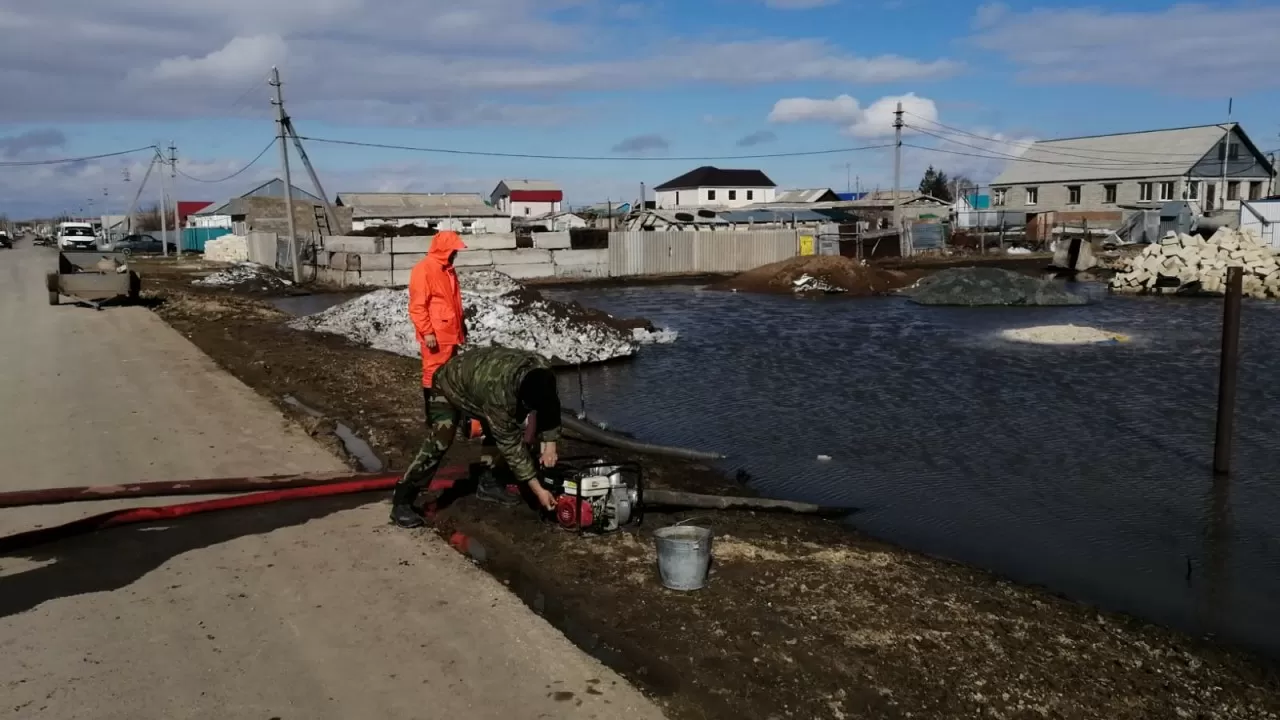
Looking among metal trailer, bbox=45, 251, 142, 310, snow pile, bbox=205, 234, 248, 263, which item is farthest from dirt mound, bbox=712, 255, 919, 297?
snow pile, bbox=205, 234, 248, 263

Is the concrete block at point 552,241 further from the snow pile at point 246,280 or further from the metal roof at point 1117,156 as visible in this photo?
the metal roof at point 1117,156

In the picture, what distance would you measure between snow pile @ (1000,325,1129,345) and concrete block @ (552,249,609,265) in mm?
20500

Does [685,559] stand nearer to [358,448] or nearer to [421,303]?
[421,303]

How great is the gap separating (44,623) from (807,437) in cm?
774

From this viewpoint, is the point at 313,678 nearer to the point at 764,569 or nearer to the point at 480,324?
the point at 764,569

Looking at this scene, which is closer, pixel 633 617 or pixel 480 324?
pixel 633 617

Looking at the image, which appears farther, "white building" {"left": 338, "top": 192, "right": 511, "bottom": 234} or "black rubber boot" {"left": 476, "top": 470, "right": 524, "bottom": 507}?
"white building" {"left": 338, "top": 192, "right": 511, "bottom": 234}

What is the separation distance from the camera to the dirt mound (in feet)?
103

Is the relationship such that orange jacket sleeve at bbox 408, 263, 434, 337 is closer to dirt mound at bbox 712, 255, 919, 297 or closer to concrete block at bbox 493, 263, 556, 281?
dirt mound at bbox 712, 255, 919, 297

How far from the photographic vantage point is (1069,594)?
626 cm

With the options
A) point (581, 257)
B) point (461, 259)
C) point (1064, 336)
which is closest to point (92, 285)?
point (461, 259)

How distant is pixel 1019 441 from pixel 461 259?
25210 millimetres

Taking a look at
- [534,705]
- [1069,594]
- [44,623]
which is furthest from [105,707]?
[1069,594]

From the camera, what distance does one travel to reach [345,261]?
108ft
